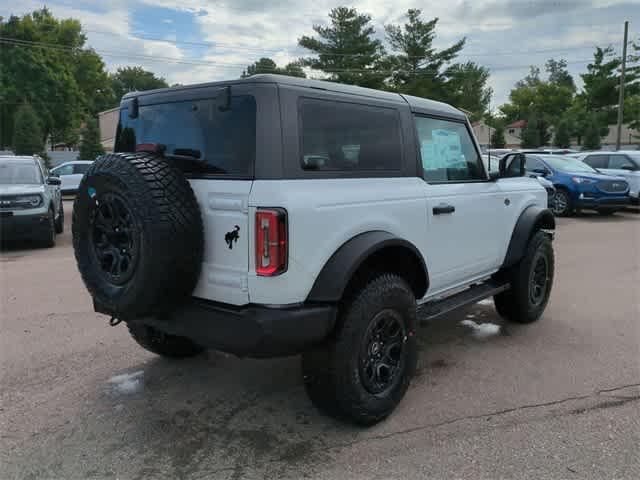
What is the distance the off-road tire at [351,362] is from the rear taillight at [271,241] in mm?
536

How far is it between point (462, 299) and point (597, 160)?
14197 mm

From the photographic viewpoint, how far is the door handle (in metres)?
3.61

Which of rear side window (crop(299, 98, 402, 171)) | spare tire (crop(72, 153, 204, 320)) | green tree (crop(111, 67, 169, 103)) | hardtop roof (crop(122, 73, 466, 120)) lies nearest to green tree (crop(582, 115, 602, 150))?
hardtop roof (crop(122, 73, 466, 120))

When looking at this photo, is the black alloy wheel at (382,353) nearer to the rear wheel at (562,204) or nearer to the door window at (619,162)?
the rear wheel at (562,204)

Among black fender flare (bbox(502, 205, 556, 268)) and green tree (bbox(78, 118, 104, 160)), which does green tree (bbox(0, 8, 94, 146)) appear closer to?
green tree (bbox(78, 118, 104, 160))

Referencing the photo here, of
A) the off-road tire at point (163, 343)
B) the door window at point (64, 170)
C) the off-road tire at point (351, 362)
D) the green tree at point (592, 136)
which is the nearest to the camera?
the off-road tire at point (351, 362)

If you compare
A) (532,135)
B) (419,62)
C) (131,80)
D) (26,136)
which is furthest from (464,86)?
(131,80)

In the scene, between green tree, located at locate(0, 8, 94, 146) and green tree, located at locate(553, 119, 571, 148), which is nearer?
green tree, located at locate(0, 8, 94, 146)

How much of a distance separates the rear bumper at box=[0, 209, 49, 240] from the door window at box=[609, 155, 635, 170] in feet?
48.8

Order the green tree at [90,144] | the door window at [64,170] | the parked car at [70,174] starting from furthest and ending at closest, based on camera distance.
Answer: the green tree at [90,144], the door window at [64,170], the parked car at [70,174]

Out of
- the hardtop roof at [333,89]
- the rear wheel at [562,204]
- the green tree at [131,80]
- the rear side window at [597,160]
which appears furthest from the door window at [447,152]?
the green tree at [131,80]

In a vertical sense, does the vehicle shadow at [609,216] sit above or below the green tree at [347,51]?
below

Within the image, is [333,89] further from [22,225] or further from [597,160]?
[597,160]

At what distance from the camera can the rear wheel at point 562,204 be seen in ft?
44.6
